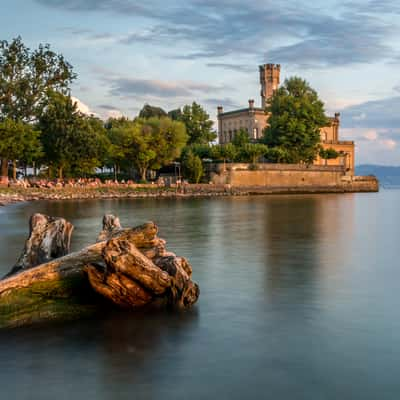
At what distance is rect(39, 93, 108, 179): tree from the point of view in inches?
2437

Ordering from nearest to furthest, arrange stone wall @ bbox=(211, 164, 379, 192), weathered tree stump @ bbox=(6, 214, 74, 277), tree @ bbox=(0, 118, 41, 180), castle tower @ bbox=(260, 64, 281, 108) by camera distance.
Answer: weathered tree stump @ bbox=(6, 214, 74, 277), tree @ bbox=(0, 118, 41, 180), stone wall @ bbox=(211, 164, 379, 192), castle tower @ bbox=(260, 64, 281, 108)

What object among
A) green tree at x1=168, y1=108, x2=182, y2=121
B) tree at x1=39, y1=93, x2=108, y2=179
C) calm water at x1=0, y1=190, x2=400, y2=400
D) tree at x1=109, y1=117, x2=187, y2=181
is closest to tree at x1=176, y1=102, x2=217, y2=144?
green tree at x1=168, y1=108, x2=182, y2=121

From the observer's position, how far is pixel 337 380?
20.8 ft

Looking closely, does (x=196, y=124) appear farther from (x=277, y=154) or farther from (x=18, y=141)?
(x=18, y=141)

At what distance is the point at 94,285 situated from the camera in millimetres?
8633

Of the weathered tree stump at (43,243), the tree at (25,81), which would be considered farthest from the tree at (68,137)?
the weathered tree stump at (43,243)

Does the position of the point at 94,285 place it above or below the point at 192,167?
below

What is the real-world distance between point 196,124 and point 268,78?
25.4 meters

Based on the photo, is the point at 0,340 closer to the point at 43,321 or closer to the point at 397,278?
the point at 43,321

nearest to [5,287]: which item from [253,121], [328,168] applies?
[328,168]

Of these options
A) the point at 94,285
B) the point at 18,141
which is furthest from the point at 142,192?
the point at 94,285

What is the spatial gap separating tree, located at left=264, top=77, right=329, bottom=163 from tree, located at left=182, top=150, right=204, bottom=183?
15.2 metres

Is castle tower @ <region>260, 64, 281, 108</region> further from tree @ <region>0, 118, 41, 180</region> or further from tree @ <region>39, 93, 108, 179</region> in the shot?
tree @ <region>0, 118, 41, 180</region>

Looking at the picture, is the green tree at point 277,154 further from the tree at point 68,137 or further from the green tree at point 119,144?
the tree at point 68,137
